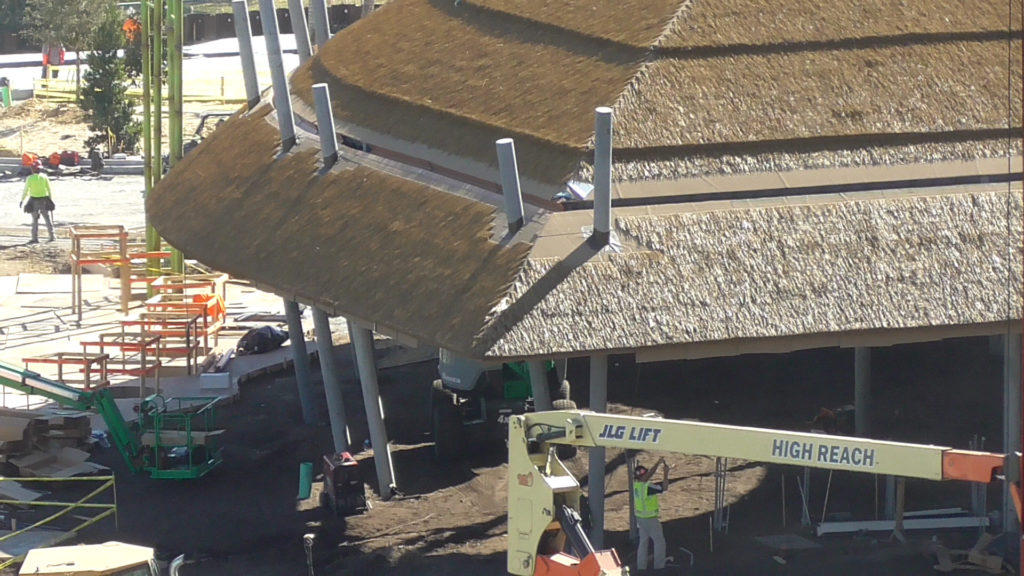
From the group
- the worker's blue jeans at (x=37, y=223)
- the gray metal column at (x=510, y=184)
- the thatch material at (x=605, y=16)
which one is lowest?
the gray metal column at (x=510, y=184)

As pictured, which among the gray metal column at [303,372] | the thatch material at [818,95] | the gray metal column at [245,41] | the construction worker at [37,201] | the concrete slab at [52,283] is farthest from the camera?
the construction worker at [37,201]

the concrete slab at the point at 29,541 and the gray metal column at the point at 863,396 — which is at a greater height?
the gray metal column at the point at 863,396

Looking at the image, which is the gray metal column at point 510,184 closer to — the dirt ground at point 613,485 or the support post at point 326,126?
the support post at point 326,126

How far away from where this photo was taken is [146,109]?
4050 cm

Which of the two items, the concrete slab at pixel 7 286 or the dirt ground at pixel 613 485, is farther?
the concrete slab at pixel 7 286

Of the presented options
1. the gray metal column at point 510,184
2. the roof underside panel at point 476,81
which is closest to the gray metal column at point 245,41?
the roof underside panel at point 476,81

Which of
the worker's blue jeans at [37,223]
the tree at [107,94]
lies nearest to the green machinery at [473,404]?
the worker's blue jeans at [37,223]

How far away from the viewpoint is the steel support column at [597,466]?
76.1 feet

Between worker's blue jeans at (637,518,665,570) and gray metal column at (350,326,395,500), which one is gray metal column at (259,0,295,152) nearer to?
gray metal column at (350,326,395,500)

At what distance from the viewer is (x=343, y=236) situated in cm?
2630

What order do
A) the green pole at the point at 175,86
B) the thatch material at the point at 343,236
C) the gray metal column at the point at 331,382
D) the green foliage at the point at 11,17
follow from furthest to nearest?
the green foliage at the point at 11,17 < the green pole at the point at 175,86 < the gray metal column at the point at 331,382 < the thatch material at the point at 343,236

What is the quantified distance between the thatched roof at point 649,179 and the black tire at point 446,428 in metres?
4.29

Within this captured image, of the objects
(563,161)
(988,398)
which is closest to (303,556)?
(563,161)

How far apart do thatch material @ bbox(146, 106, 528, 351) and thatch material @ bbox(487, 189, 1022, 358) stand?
1177 mm
